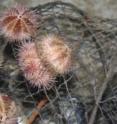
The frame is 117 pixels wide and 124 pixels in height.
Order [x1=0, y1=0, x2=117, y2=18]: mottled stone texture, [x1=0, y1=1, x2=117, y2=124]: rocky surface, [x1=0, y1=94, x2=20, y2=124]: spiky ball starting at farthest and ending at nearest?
1. [x1=0, y1=0, x2=117, y2=18]: mottled stone texture
2. [x1=0, y1=1, x2=117, y2=124]: rocky surface
3. [x1=0, y1=94, x2=20, y2=124]: spiky ball

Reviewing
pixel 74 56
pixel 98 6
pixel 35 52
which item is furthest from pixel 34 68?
pixel 98 6

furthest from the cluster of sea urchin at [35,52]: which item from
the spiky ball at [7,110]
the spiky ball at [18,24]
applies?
the spiky ball at [7,110]

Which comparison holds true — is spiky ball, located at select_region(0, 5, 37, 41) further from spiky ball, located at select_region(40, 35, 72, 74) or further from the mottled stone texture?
the mottled stone texture

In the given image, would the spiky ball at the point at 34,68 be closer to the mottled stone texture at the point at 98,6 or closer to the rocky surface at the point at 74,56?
the rocky surface at the point at 74,56

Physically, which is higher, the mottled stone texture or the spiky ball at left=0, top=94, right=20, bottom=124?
the mottled stone texture

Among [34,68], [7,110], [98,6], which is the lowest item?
[7,110]

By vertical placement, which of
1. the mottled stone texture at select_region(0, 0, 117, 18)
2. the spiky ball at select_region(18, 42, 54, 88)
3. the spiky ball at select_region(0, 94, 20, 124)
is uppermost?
the mottled stone texture at select_region(0, 0, 117, 18)

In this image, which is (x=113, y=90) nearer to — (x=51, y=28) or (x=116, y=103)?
(x=116, y=103)

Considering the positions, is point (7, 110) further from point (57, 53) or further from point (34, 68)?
point (57, 53)

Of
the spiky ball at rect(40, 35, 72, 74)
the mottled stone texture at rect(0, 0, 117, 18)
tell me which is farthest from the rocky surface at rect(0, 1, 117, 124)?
the mottled stone texture at rect(0, 0, 117, 18)

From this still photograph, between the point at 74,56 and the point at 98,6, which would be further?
the point at 98,6
